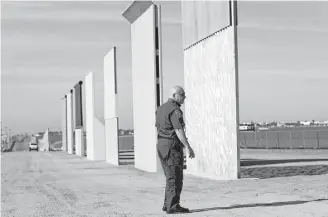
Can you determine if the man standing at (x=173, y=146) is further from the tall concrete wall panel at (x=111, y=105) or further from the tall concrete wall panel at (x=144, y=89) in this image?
the tall concrete wall panel at (x=111, y=105)

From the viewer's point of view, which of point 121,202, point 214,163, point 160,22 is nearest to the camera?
point 121,202

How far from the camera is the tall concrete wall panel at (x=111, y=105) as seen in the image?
1089 inches

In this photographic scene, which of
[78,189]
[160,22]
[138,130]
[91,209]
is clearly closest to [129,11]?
[160,22]

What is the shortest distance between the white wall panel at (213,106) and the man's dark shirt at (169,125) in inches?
248

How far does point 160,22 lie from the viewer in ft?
65.9

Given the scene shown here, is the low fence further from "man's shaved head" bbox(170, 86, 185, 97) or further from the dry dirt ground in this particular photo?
"man's shaved head" bbox(170, 86, 185, 97)

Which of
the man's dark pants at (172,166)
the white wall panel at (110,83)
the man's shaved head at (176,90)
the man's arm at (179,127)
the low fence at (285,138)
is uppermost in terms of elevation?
the white wall panel at (110,83)

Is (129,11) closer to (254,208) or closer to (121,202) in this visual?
(121,202)

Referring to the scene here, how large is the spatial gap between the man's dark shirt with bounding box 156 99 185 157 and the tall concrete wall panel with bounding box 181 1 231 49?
6893 mm

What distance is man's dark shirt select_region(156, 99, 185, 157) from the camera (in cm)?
868

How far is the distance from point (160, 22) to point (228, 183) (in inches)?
310

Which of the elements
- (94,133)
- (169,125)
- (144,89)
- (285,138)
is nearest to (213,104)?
(144,89)

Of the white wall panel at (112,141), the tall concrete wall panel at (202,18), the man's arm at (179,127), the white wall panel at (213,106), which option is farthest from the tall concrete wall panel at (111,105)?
the man's arm at (179,127)

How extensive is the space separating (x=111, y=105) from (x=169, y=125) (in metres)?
20.2
